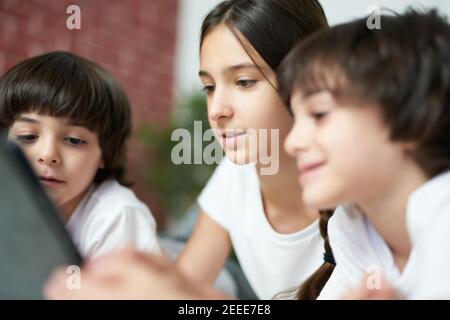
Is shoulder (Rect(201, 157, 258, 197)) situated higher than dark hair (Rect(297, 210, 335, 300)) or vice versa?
shoulder (Rect(201, 157, 258, 197))

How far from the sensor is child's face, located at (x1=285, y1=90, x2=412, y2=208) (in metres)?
0.45

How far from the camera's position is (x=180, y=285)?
0.39 m

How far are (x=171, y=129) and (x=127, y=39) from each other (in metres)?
0.33

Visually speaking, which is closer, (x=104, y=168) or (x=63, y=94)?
(x=63, y=94)

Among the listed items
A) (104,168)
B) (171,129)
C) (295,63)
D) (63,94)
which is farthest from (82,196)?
(171,129)

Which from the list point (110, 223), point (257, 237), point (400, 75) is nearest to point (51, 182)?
point (110, 223)

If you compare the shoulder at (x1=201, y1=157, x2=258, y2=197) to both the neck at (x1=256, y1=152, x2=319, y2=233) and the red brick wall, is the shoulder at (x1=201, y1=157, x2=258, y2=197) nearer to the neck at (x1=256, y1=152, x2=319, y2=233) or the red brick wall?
the neck at (x1=256, y1=152, x2=319, y2=233)

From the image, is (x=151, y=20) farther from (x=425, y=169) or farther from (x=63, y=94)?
(x=425, y=169)

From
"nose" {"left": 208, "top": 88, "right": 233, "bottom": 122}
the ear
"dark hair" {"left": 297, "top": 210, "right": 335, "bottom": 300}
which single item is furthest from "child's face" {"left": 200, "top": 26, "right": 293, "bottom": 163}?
the ear

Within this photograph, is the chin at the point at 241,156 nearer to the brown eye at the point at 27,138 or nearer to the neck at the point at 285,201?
the neck at the point at 285,201

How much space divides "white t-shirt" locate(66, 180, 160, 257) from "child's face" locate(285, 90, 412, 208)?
32cm

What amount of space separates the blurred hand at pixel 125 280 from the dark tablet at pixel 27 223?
0.02 metres

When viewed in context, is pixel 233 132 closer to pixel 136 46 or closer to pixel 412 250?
pixel 412 250
